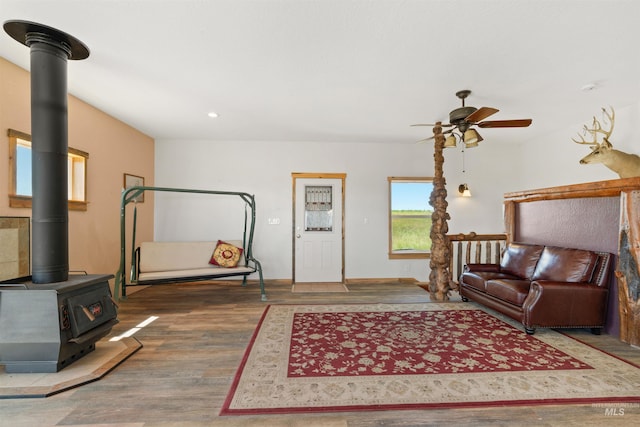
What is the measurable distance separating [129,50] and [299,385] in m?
3.04

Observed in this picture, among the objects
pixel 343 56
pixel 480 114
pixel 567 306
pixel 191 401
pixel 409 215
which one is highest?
pixel 343 56

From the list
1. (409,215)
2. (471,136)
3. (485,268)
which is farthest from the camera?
(409,215)

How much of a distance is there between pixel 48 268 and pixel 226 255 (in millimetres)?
2498

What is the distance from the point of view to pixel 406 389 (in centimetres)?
199

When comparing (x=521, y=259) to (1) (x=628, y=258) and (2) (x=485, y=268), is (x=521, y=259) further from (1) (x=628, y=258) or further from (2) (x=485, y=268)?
(1) (x=628, y=258)

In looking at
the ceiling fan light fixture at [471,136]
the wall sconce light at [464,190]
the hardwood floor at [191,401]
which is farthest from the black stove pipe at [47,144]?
the wall sconce light at [464,190]

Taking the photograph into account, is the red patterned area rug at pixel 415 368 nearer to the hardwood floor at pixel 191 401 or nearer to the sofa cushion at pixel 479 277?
the hardwood floor at pixel 191 401

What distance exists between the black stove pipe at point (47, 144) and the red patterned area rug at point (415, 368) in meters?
1.77

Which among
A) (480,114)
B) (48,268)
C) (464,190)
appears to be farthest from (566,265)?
(48,268)

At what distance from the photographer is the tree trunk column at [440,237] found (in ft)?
13.7

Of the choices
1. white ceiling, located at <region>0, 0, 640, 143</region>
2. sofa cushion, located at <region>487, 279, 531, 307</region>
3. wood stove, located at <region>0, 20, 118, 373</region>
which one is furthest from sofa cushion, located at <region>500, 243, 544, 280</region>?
wood stove, located at <region>0, 20, 118, 373</region>

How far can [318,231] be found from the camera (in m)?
5.49

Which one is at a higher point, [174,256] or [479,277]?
[174,256]

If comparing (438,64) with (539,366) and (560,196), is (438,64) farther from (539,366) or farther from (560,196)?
(539,366)
